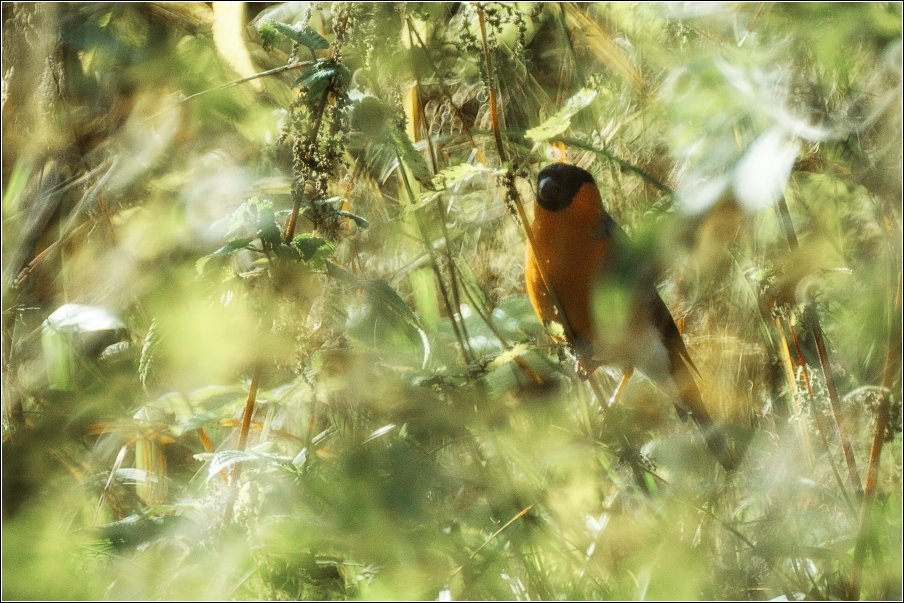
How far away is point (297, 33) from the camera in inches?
30.5

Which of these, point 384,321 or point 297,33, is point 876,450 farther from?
point 297,33

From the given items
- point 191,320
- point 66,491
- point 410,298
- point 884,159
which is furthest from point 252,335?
point 884,159

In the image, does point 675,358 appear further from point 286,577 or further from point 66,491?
point 66,491

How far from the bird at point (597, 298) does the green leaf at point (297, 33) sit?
1.12 feet

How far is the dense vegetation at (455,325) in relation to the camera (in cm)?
84

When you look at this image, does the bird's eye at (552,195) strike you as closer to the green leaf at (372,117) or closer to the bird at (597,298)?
the bird at (597,298)

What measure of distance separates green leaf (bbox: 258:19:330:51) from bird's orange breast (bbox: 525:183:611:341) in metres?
0.39

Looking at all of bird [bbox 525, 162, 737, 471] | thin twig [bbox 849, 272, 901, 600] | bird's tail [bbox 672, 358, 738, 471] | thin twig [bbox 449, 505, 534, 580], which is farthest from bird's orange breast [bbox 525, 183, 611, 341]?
thin twig [bbox 849, 272, 901, 600]

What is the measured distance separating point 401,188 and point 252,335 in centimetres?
29

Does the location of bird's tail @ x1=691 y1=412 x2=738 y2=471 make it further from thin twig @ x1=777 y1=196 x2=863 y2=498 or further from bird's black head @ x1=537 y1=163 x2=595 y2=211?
bird's black head @ x1=537 y1=163 x2=595 y2=211

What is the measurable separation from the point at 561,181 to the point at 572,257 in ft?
0.36

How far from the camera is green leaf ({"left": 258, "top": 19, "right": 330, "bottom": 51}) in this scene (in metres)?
0.77

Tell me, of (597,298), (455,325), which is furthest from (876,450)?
(455,325)

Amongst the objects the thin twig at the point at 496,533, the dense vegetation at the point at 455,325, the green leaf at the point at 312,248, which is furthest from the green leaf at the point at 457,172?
the thin twig at the point at 496,533
